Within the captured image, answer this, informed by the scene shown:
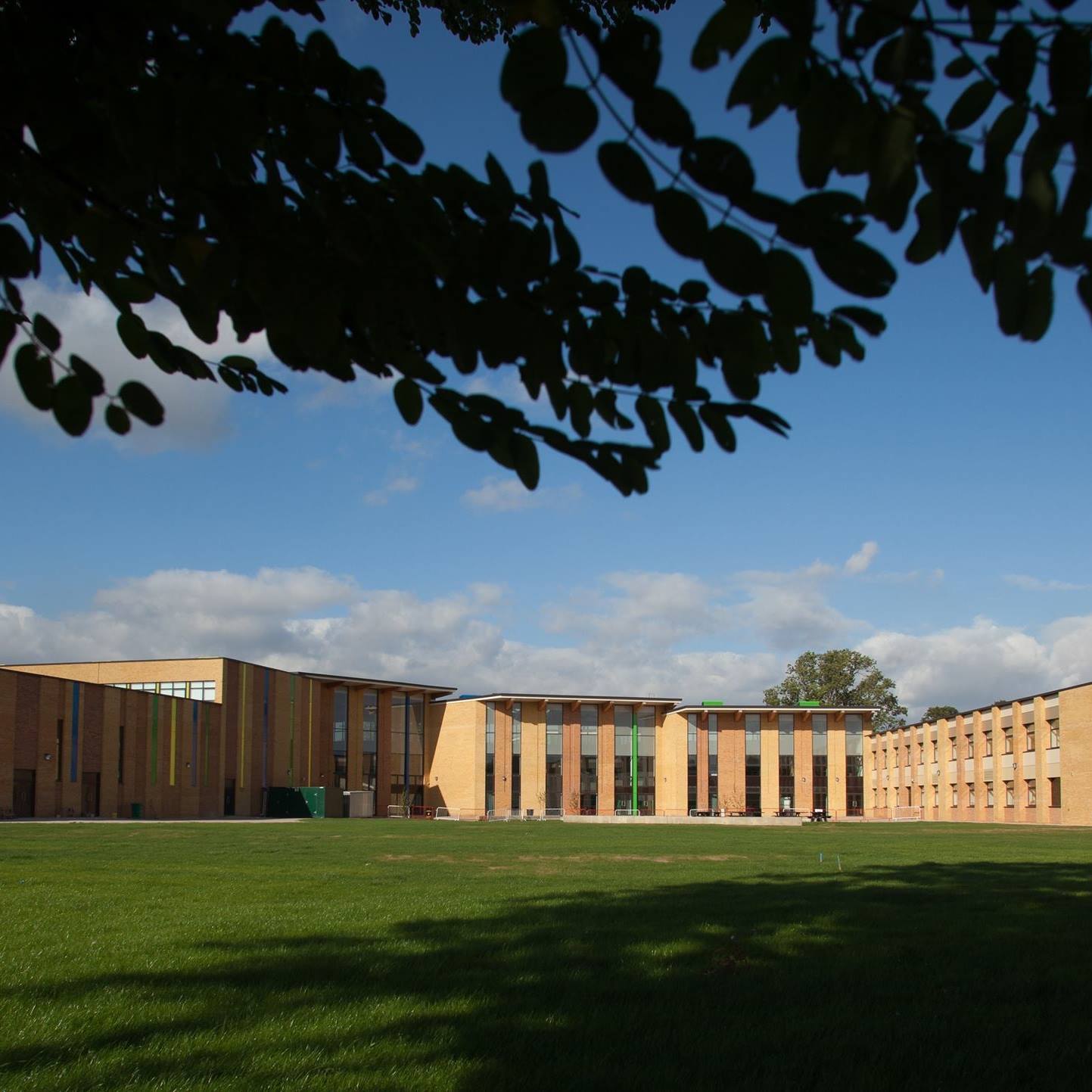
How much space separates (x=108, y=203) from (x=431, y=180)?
119 cm

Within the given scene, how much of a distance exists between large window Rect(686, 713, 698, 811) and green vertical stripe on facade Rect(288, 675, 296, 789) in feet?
108

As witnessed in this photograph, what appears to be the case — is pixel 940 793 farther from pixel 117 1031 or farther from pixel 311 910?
pixel 117 1031

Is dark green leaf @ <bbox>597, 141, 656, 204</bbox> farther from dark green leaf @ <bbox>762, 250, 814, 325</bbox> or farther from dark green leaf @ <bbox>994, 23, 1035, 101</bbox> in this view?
dark green leaf @ <bbox>994, 23, 1035, 101</bbox>

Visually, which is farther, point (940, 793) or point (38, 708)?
point (940, 793)

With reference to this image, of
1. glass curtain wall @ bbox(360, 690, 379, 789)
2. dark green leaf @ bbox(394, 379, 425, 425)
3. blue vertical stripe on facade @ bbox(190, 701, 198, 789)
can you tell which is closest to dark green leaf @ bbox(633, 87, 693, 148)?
dark green leaf @ bbox(394, 379, 425, 425)

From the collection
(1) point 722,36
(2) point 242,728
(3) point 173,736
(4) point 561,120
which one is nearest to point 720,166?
(1) point 722,36

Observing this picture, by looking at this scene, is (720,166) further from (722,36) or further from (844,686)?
(844,686)

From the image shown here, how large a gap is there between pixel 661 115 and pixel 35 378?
2.24 m

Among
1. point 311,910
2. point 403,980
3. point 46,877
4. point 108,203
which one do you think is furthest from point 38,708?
point 108,203

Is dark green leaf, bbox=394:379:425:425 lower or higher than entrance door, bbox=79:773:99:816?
higher

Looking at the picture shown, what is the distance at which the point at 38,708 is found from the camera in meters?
61.4

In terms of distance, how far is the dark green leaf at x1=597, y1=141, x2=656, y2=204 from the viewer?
328cm

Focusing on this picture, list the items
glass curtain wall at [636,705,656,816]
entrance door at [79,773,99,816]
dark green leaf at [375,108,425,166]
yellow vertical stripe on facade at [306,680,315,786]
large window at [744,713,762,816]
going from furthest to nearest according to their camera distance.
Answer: glass curtain wall at [636,705,656,816], large window at [744,713,762,816], yellow vertical stripe on facade at [306,680,315,786], entrance door at [79,773,99,816], dark green leaf at [375,108,425,166]

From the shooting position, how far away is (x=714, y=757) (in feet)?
324
